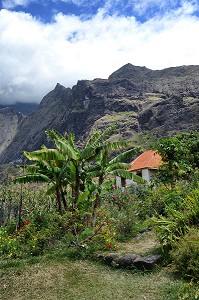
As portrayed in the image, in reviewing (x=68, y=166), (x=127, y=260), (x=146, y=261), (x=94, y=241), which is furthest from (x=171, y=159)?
(x=146, y=261)

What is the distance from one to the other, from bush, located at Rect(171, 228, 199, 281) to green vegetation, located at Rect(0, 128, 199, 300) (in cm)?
2

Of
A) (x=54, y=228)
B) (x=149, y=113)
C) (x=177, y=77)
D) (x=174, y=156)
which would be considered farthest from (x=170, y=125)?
(x=54, y=228)

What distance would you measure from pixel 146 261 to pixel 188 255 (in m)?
1.32

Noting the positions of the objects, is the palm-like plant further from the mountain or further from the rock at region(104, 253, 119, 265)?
the mountain

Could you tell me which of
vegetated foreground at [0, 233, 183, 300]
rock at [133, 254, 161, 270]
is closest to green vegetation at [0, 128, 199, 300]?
vegetated foreground at [0, 233, 183, 300]

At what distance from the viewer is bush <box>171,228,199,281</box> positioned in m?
7.21

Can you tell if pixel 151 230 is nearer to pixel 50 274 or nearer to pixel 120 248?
pixel 120 248

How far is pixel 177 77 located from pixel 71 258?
→ 607 ft

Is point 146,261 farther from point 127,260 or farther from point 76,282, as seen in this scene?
point 76,282

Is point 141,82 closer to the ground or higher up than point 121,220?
higher up

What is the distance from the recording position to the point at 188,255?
299 inches

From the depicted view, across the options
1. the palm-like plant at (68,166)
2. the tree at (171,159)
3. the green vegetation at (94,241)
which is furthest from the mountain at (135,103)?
the green vegetation at (94,241)

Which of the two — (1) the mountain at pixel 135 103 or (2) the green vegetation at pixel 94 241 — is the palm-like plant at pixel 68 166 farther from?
(1) the mountain at pixel 135 103

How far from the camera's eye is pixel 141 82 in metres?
191
